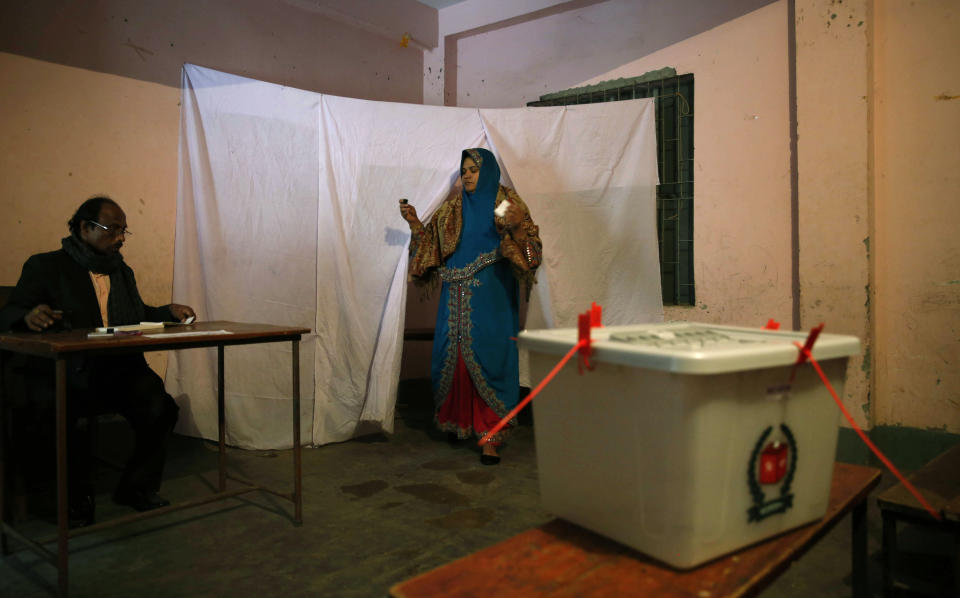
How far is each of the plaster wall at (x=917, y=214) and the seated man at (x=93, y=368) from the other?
3.27 metres

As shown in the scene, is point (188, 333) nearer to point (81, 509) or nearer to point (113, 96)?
point (81, 509)

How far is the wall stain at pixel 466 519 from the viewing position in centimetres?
228

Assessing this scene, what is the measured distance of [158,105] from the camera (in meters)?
3.31

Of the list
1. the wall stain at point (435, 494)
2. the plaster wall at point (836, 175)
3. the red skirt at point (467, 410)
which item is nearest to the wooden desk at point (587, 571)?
the wall stain at point (435, 494)

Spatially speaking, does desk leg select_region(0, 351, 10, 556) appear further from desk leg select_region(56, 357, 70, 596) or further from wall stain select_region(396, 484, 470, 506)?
wall stain select_region(396, 484, 470, 506)

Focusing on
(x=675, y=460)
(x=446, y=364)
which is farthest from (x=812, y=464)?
(x=446, y=364)

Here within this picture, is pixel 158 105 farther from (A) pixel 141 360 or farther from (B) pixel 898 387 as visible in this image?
(B) pixel 898 387

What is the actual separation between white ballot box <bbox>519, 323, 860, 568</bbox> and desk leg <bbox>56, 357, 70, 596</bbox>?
1.53 meters

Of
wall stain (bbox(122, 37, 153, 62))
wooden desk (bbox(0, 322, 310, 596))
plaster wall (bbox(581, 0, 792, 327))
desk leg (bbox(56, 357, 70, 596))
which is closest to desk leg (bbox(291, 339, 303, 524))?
wooden desk (bbox(0, 322, 310, 596))

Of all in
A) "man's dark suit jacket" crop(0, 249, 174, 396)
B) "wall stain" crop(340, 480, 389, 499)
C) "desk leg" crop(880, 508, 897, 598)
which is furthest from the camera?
"wall stain" crop(340, 480, 389, 499)

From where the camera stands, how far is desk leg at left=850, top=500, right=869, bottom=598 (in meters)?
1.35

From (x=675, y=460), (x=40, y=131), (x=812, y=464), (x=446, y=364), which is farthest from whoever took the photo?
(x=446, y=364)

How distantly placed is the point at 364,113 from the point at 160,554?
234 cm

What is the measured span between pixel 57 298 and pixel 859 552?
272cm
